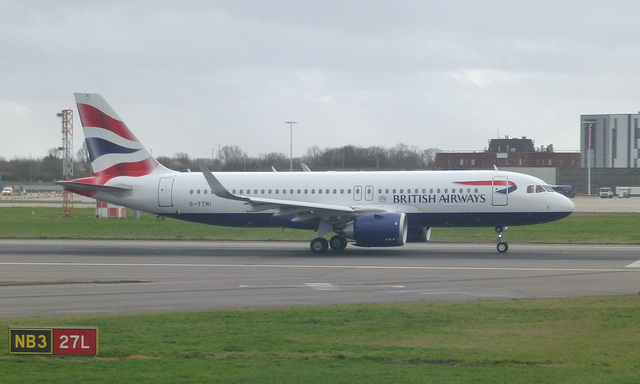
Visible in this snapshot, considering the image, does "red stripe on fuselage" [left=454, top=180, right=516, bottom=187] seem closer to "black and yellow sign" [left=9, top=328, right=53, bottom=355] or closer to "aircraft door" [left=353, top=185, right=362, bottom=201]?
"aircraft door" [left=353, top=185, right=362, bottom=201]

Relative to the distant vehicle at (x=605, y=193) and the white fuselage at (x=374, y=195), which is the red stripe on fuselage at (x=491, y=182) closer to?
the white fuselage at (x=374, y=195)

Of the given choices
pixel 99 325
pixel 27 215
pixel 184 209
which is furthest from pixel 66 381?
pixel 27 215

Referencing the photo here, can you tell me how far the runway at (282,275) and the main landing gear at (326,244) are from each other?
19.0 inches

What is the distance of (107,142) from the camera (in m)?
35.9

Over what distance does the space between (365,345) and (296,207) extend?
61.2 feet

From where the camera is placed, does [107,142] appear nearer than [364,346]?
No

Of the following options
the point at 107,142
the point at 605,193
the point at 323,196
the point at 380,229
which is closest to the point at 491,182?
the point at 380,229

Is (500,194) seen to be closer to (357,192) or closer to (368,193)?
(368,193)

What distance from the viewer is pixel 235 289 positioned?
20984mm

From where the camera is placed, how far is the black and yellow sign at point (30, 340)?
1015cm

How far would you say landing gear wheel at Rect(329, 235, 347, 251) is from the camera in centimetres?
3272

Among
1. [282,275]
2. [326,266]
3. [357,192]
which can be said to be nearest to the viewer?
[282,275]

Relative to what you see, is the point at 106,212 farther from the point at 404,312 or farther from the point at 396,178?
the point at 404,312

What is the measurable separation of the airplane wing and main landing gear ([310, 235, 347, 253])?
2.58ft
